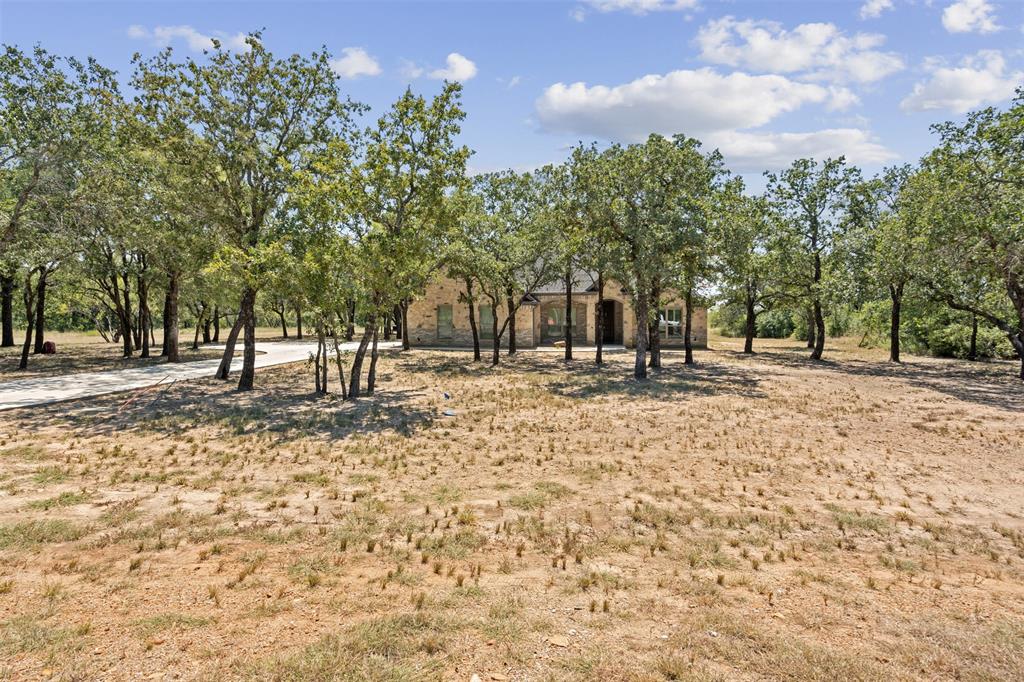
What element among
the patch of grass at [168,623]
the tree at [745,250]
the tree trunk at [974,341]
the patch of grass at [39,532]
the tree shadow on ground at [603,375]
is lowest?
the patch of grass at [168,623]

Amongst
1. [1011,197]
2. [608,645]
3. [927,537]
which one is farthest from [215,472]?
[1011,197]

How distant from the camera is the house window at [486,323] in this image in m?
36.7

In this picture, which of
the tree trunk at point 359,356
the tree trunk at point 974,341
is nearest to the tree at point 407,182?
the tree trunk at point 359,356

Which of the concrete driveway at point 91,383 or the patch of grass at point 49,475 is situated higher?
the concrete driveway at point 91,383

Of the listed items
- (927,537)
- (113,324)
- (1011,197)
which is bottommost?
(927,537)

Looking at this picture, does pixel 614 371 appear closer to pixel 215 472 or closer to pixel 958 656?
pixel 215 472

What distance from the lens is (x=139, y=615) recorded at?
440 centimetres

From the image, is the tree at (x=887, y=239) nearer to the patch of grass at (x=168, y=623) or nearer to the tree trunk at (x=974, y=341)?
the tree trunk at (x=974, y=341)

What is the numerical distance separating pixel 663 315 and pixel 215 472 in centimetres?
3244

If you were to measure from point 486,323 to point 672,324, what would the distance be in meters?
13.1

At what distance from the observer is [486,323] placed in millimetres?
37188

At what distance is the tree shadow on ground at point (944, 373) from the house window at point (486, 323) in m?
15.5

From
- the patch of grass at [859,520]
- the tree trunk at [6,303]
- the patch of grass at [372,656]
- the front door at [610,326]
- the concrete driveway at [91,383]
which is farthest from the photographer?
the front door at [610,326]

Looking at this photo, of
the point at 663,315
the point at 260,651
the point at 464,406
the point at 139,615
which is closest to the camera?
the point at 260,651
